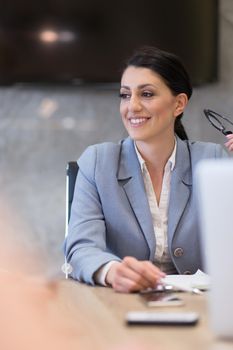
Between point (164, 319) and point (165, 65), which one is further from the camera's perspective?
point (165, 65)

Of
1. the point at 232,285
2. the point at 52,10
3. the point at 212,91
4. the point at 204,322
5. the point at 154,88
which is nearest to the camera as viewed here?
the point at 232,285

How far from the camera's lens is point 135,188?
6.41 feet

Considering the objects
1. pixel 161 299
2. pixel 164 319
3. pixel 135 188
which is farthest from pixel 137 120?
pixel 164 319

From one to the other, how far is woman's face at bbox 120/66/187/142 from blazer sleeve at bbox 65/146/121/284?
0.15 m

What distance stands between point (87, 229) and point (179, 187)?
13.1 inches

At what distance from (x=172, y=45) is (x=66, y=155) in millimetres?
764

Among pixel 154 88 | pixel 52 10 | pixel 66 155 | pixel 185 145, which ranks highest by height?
pixel 52 10

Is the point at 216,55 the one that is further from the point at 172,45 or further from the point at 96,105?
the point at 96,105

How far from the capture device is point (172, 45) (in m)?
3.38

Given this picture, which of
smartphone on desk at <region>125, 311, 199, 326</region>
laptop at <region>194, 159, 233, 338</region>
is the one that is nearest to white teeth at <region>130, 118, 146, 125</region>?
smartphone on desk at <region>125, 311, 199, 326</region>

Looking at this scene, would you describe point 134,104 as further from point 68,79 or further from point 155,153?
point 68,79

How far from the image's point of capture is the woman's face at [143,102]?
2.08 metres

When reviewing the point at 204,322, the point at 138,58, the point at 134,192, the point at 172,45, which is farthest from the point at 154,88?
the point at 172,45

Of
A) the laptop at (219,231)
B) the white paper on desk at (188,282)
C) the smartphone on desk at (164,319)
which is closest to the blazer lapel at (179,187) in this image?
the white paper on desk at (188,282)
